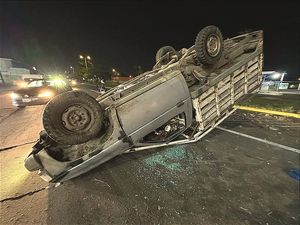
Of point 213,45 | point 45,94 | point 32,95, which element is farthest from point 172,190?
point 32,95

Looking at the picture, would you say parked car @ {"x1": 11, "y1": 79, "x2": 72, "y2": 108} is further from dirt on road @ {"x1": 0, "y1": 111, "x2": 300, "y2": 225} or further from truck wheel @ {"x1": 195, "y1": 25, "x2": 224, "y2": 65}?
truck wheel @ {"x1": 195, "y1": 25, "x2": 224, "y2": 65}

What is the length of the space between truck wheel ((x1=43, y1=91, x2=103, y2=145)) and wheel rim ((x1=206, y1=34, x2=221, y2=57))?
108 inches

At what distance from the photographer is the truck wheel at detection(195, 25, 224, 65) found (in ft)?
12.2

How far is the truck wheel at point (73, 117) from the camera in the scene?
268 cm

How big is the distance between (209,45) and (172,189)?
3.13m

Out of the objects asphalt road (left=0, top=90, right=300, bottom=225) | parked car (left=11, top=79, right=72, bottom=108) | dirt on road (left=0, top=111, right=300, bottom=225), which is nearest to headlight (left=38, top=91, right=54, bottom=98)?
parked car (left=11, top=79, right=72, bottom=108)

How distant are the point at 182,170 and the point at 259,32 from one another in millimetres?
4311

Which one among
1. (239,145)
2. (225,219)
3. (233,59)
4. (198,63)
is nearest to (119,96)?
(198,63)

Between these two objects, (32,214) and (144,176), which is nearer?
(32,214)

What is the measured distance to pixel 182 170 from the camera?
3105mm

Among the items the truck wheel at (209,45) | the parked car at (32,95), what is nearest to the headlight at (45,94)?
the parked car at (32,95)

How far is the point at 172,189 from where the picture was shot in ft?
8.67

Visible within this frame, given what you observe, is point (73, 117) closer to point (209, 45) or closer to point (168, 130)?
point (168, 130)

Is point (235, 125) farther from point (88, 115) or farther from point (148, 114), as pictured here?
point (88, 115)
